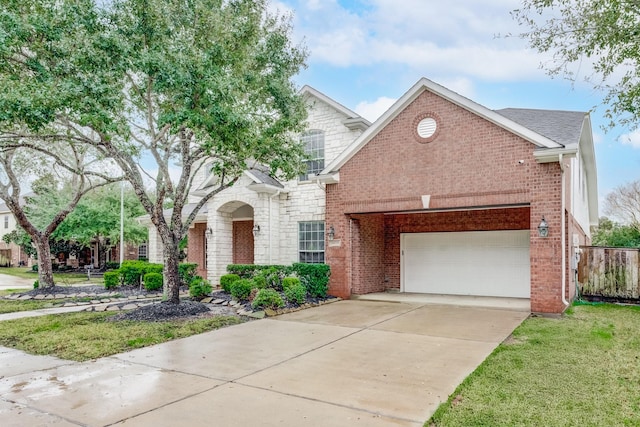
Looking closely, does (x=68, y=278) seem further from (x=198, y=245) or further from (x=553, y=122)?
(x=553, y=122)

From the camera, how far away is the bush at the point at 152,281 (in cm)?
1538

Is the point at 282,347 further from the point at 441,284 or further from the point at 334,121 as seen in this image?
the point at 334,121

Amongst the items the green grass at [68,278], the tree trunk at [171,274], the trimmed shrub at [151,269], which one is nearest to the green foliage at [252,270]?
the tree trunk at [171,274]

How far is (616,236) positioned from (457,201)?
24.2m

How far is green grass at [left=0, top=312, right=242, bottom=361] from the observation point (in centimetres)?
755

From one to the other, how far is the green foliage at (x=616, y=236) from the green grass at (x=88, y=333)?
80.6 feet

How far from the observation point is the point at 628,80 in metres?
9.17

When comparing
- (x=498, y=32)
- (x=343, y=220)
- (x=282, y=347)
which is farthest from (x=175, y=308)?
(x=498, y=32)

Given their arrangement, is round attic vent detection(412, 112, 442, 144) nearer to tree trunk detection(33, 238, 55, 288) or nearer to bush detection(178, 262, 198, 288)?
bush detection(178, 262, 198, 288)

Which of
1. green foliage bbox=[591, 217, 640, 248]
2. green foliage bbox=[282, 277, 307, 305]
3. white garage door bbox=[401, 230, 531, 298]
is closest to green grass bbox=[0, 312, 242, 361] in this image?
green foliage bbox=[282, 277, 307, 305]

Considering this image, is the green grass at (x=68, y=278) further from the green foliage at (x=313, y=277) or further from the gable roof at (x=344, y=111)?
the gable roof at (x=344, y=111)

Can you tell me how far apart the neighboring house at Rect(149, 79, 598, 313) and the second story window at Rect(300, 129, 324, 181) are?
1.6 inches

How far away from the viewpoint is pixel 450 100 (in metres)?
11.9

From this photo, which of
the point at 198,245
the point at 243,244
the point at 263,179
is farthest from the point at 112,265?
the point at 263,179
